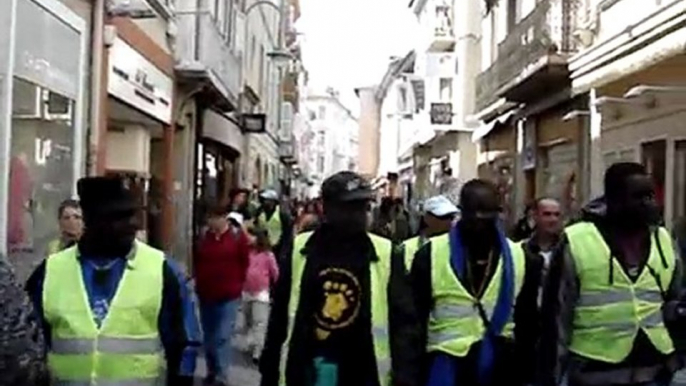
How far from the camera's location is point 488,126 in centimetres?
3531

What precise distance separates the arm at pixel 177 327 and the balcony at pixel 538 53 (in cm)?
1737

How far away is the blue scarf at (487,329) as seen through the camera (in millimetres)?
6781

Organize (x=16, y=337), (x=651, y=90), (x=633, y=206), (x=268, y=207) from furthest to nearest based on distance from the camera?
(x=651, y=90) → (x=268, y=207) → (x=633, y=206) → (x=16, y=337)

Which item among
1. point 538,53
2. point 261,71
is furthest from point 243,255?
point 261,71

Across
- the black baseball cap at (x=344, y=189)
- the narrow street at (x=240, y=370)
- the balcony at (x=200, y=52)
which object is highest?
the balcony at (x=200, y=52)

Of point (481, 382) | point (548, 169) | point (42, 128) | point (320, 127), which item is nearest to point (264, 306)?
point (42, 128)

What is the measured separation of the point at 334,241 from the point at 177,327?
3.06 ft

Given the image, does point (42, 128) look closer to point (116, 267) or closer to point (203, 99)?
point (116, 267)

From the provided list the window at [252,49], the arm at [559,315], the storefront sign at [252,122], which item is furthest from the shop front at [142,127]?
the window at [252,49]

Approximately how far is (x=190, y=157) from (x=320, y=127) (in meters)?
113

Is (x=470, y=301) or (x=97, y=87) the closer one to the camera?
(x=470, y=301)

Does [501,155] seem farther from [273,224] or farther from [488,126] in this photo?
[273,224]

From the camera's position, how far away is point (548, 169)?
27.9m

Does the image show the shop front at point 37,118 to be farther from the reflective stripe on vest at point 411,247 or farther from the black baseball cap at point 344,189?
the black baseball cap at point 344,189
